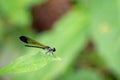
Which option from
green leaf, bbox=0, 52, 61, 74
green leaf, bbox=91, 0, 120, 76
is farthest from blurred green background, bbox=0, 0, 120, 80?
green leaf, bbox=0, 52, 61, 74

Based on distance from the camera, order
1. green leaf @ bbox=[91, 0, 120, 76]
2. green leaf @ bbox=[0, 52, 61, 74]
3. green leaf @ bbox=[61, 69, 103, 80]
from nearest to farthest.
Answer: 1. green leaf @ bbox=[0, 52, 61, 74]
2. green leaf @ bbox=[91, 0, 120, 76]
3. green leaf @ bbox=[61, 69, 103, 80]

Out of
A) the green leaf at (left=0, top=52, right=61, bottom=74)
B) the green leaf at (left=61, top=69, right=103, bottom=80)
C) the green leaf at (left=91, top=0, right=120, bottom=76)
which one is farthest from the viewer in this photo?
the green leaf at (left=61, top=69, right=103, bottom=80)

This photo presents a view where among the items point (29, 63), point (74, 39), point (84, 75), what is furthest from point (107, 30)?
point (29, 63)

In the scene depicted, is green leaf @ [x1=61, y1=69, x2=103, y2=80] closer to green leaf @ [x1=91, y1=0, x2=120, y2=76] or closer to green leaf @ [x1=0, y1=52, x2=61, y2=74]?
green leaf @ [x1=91, y1=0, x2=120, y2=76]

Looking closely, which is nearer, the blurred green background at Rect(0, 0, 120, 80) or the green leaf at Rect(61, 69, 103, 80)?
the blurred green background at Rect(0, 0, 120, 80)

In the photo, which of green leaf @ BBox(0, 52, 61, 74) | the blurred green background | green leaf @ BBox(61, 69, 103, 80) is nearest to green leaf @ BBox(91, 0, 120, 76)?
the blurred green background

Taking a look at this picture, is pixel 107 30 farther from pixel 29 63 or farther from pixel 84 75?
pixel 29 63

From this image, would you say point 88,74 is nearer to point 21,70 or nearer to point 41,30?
point 41,30

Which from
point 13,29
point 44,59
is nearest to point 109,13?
point 13,29

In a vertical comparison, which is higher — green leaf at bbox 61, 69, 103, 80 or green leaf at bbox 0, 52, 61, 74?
green leaf at bbox 61, 69, 103, 80
